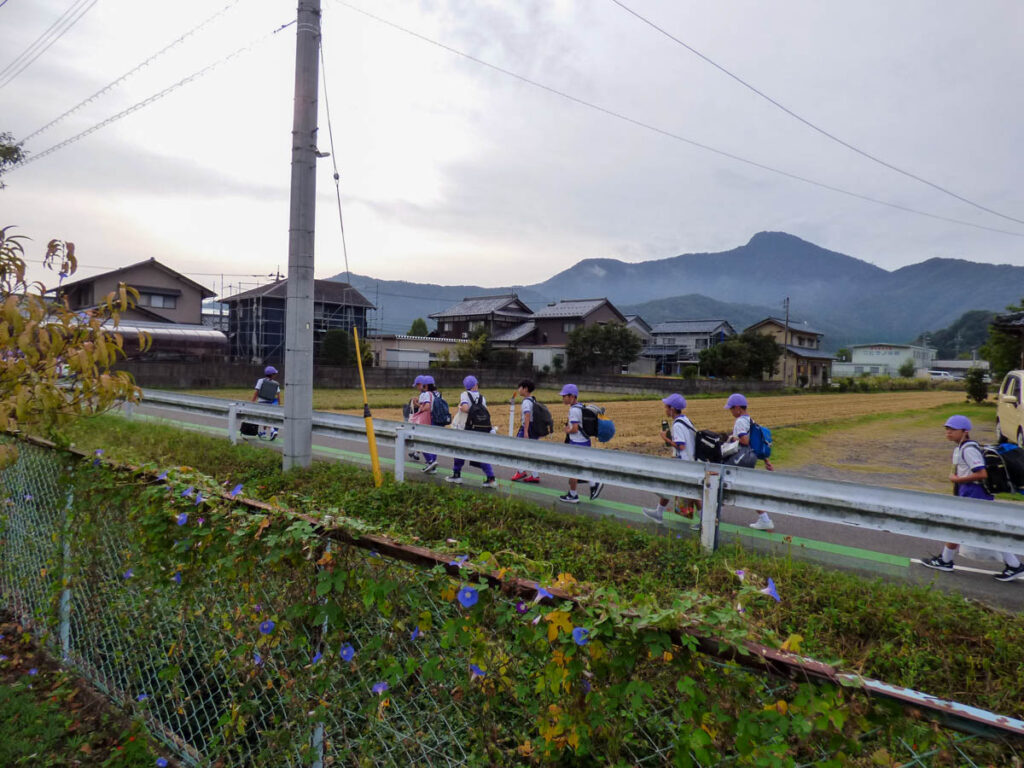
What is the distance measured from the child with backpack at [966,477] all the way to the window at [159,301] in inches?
1806

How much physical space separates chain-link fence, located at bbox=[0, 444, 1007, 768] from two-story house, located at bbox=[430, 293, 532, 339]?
5577cm

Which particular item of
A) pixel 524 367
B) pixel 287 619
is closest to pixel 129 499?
pixel 287 619

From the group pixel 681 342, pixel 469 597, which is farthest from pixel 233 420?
pixel 681 342

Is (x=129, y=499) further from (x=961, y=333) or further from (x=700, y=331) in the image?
(x=961, y=333)

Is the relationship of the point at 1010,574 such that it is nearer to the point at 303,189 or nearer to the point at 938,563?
the point at 938,563

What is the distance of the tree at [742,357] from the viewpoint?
5188 centimetres

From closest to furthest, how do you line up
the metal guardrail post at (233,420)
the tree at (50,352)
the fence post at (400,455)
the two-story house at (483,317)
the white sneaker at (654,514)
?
the tree at (50,352)
the white sneaker at (654,514)
the fence post at (400,455)
the metal guardrail post at (233,420)
the two-story house at (483,317)

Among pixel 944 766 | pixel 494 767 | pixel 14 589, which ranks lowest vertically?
pixel 14 589

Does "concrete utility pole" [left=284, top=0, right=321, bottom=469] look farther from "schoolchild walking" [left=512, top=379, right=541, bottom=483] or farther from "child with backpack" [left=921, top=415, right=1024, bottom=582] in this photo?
"child with backpack" [left=921, top=415, right=1024, bottom=582]

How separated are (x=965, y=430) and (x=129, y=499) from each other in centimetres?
710

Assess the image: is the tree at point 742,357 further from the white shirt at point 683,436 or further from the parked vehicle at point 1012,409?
the white shirt at point 683,436

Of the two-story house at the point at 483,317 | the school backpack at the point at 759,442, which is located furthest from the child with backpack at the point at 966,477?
the two-story house at the point at 483,317

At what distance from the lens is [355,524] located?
7.97ft

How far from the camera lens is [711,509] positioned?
545 cm
